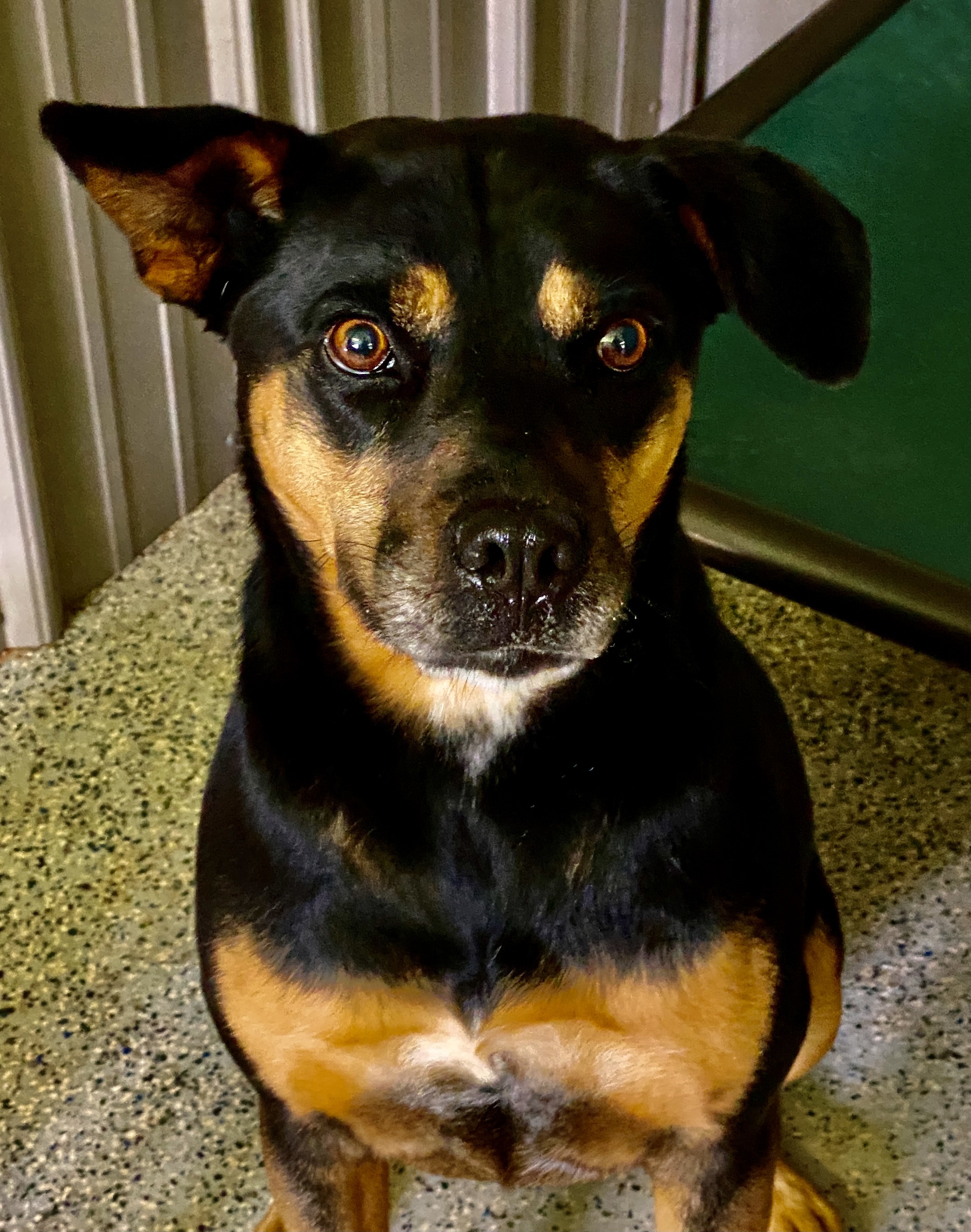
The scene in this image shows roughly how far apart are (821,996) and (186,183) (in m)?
1.17

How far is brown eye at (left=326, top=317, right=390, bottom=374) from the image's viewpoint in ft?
3.79

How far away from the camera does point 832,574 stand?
2150 mm

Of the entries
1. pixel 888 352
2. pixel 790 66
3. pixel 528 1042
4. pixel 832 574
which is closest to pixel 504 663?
pixel 528 1042

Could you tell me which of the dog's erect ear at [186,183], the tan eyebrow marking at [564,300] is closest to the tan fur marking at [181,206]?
the dog's erect ear at [186,183]

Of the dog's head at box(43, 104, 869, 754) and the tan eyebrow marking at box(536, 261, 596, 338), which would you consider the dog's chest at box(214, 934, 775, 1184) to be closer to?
the dog's head at box(43, 104, 869, 754)

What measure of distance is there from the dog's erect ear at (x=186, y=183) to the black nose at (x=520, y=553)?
15.1 inches

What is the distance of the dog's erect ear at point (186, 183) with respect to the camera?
1056 millimetres

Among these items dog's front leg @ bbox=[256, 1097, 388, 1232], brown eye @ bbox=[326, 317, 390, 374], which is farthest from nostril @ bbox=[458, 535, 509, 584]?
dog's front leg @ bbox=[256, 1097, 388, 1232]

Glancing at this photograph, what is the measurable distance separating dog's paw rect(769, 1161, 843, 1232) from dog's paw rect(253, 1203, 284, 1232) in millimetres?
608

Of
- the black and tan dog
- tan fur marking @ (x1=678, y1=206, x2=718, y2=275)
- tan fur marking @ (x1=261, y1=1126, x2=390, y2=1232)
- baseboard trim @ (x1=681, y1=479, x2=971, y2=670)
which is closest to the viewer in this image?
the black and tan dog

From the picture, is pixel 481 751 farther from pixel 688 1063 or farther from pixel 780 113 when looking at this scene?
pixel 780 113

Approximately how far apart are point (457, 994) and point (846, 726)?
1.23 meters

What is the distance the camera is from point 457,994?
1225 millimetres

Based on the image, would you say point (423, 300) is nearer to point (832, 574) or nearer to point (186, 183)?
point (186, 183)
